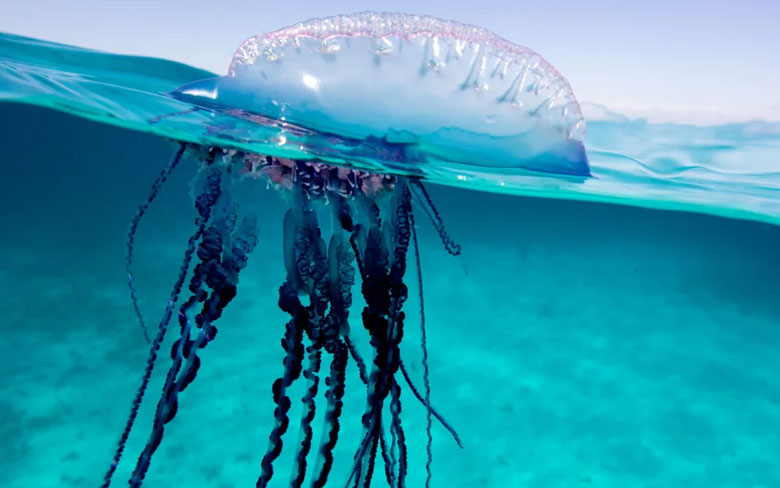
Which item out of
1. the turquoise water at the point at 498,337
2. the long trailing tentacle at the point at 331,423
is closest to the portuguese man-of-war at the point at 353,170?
the long trailing tentacle at the point at 331,423

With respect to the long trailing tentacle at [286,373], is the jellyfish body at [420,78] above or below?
above

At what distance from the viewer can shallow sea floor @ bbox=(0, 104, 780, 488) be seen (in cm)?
673

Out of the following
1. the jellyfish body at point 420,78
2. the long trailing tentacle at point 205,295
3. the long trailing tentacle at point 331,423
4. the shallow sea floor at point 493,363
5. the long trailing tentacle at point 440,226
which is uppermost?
the jellyfish body at point 420,78

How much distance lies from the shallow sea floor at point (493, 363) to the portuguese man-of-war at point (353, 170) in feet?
16.5

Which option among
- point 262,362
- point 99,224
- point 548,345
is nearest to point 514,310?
point 548,345

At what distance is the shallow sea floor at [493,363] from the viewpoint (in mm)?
6730

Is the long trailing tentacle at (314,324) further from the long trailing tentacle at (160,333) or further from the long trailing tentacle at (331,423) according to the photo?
the long trailing tentacle at (160,333)

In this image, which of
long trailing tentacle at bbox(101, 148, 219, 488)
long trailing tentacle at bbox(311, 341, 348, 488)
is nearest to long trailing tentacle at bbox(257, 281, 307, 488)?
long trailing tentacle at bbox(311, 341, 348, 488)

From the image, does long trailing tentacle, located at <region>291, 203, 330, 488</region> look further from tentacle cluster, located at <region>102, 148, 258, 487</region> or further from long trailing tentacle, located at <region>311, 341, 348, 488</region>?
tentacle cluster, located at <region>102, 148, 258, 487</region>

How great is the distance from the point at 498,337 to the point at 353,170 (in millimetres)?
7456

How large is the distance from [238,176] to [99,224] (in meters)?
14.5

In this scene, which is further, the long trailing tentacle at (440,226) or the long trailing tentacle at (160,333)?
the long trailing tentacle at (440,226)

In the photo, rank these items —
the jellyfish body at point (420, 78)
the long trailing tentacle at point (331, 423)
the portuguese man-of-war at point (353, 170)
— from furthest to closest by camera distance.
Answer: the jellyfish body at point (420, 78) → the portuguese man-of-war at point (353, 170) → the long trailing tentacle at point (331, 423)

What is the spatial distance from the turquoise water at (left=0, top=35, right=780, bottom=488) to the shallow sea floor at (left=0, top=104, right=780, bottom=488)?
0.11 feet
